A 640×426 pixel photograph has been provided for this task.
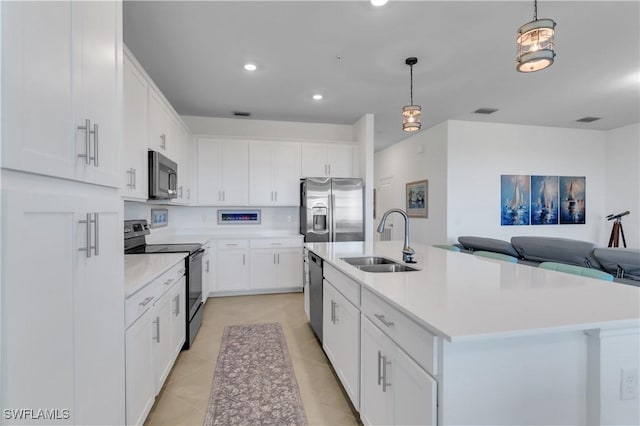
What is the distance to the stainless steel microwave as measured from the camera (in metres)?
2.67

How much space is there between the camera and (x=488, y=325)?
3.18 feet

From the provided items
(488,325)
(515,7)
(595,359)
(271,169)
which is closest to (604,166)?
(515,7)

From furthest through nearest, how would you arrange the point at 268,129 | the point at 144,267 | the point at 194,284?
the point at 268,129
the point at 194,284
the point at 144,267

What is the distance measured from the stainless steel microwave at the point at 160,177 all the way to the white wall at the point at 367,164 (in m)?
2.77

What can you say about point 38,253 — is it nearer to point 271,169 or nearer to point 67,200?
point 67,200

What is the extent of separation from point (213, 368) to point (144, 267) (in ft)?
3.38

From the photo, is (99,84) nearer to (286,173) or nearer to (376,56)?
(376,56)

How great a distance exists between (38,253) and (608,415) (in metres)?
2.00

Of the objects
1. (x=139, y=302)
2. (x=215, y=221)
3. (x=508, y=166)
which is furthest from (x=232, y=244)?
(x=508, y=166)

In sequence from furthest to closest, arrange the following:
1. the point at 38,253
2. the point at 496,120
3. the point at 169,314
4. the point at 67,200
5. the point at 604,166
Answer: the point at 604,166 → the point at 496,120 → the point at 169,314 → the point at 67,200 → the point at 38,253

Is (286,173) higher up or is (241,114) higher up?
(241,114)

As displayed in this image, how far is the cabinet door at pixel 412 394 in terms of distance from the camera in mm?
1025

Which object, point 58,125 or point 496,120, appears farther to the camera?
point 496,120

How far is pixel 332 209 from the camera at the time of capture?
4.66 meters
